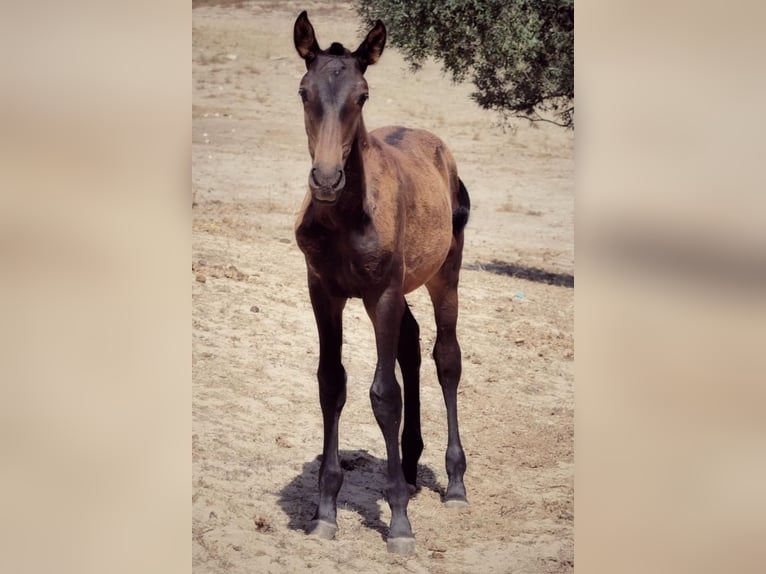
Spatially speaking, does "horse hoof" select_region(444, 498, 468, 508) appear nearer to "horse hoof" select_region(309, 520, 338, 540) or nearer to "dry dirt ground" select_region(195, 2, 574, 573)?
"dry dirt ground" select_region(195, 2, 574, 573)

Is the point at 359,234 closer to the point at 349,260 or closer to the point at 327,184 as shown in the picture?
the point at 349,260

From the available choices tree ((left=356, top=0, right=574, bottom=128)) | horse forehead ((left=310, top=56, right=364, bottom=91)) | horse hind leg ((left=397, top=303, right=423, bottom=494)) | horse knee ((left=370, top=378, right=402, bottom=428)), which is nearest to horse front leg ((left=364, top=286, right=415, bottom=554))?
horse knee ((left=370, top=378, right=402, bottom=428))

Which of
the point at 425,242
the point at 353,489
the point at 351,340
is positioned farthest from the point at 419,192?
the point at 351,340

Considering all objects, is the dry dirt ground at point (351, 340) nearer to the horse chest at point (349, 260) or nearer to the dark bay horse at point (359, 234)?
the dark bay horse at point (359, 234)

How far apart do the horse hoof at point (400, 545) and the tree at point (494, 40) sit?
3.06 metres

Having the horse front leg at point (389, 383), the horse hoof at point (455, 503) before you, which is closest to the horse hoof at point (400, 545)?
the horse front leg at point (389, 383)

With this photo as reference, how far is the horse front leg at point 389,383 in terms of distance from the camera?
3287 millimetres

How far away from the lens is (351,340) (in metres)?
5.09

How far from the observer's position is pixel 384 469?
13.3ft

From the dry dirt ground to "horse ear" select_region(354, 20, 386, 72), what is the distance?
1.68m
